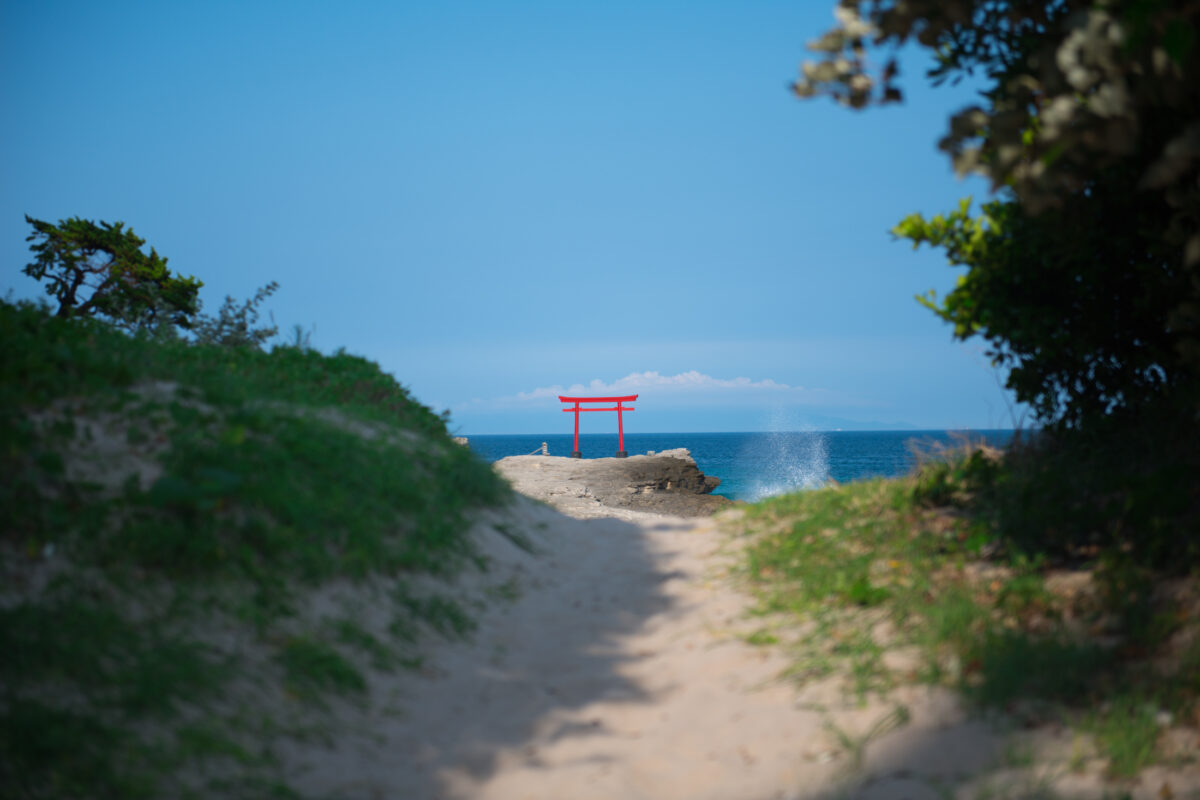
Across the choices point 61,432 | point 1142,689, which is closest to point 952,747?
point 1142,689

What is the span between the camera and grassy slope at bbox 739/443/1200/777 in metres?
3.60

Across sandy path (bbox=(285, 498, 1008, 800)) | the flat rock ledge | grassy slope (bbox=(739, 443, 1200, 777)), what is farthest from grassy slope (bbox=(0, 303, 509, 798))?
the flat rock ledge

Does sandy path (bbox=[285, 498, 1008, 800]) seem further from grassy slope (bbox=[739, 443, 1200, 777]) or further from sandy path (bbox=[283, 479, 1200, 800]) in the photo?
grassy slope (bbox=[739, 443, 1200, 777])

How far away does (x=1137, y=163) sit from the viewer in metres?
5.20

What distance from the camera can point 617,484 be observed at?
19.5m

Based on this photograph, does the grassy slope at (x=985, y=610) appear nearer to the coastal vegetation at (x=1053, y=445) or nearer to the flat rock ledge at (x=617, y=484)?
the coastal vegetation at (x=1053, y=445)

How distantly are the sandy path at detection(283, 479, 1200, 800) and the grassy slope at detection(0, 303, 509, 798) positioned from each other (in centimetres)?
39

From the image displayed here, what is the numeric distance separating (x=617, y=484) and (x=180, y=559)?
15595 millimetres

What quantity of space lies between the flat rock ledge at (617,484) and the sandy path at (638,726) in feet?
33.3

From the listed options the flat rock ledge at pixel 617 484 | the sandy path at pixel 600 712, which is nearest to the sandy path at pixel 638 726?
the sandy path at pixel 600 712

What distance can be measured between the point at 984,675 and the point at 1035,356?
341 centimetres

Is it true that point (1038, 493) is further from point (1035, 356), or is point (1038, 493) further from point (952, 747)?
point (952, 747)

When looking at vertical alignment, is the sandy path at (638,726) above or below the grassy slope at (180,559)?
below

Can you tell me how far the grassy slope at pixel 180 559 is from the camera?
3229 mm
